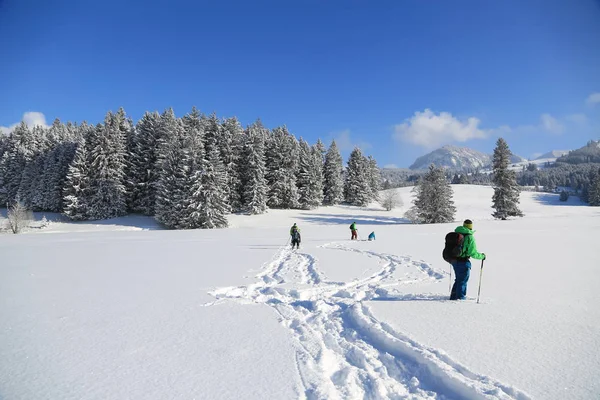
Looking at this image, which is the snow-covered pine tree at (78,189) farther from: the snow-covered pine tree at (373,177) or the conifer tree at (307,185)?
the snow-covered pine tree at (373,177)

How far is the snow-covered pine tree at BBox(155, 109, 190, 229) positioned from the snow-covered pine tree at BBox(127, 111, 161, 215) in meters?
2.77

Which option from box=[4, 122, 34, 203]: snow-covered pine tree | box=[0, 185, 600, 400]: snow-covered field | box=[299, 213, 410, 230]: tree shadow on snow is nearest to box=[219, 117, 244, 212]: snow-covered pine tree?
box=[299, 213, 410, 230]: tree shadow on snow

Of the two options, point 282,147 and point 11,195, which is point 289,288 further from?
point 11,195

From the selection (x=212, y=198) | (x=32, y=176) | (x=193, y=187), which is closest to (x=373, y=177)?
(x=212, y=198)

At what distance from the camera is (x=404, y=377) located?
3822 mm

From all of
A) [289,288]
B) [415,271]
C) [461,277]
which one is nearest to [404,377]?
[461,277]

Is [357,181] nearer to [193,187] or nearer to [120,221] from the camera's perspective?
[193,187]

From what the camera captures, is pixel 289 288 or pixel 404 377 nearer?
pixel 404 377

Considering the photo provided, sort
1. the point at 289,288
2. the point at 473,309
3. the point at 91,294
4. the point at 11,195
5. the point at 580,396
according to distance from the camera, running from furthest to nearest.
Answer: the point at 11,195, the point at 289,288, the point at 91,294, the point at 473,309, the point at 580,396

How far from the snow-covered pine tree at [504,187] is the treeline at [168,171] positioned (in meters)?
21.5

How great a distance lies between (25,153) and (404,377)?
63508 millimetres

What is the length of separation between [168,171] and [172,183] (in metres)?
1.93

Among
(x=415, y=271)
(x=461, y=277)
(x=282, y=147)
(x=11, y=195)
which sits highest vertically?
(x=282, y=147)

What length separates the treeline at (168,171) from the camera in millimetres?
35688
